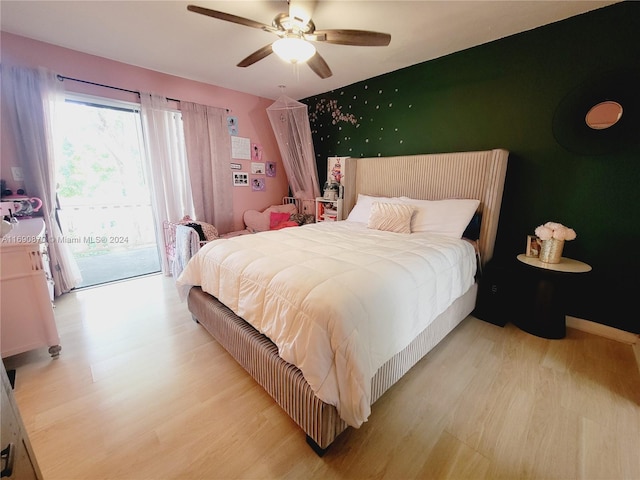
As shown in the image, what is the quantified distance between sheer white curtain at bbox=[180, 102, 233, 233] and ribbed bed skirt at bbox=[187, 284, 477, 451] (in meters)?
1.81

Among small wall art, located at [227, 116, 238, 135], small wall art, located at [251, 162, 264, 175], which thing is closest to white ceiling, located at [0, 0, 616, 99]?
small wall art, located at [227, 116, 238, 135]

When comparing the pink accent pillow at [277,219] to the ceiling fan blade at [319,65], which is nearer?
the ceiling fan blade at [319,65]

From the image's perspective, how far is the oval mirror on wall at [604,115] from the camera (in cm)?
194

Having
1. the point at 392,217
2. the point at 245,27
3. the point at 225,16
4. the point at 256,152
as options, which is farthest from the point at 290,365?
the point at 256,152

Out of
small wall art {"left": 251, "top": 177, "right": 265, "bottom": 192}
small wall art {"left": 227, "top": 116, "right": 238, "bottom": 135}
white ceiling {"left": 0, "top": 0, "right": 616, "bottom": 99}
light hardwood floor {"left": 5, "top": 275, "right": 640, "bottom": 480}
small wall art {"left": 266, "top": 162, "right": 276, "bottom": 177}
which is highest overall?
white ceiling {"left": 0, "top": 0, "right": 616, "bottom": 99}

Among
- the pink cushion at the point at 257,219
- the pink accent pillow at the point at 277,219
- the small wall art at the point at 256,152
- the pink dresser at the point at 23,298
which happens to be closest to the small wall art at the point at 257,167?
the small wall art at the point at 256,152

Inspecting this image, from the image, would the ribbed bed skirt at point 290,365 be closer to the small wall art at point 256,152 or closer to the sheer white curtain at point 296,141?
the sheer white curtain at point 296,141

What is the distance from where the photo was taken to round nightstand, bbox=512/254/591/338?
2.04m

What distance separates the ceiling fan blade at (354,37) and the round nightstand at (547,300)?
206cm

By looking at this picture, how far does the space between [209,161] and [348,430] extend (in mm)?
3471

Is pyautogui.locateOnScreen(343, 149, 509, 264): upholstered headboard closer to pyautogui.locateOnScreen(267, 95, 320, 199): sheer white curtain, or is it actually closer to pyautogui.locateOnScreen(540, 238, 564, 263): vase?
pyautogui.locateOnScreen(540, 238, 564, 263): vase

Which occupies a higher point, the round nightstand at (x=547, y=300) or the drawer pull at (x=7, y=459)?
the drawer pull at (x=7, y=459)

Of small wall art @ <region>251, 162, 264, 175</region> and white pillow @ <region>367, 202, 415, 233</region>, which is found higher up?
small wall art @ <region>251, 162, 264, 175</region>

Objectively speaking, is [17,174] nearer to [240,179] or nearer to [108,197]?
[108,197]
